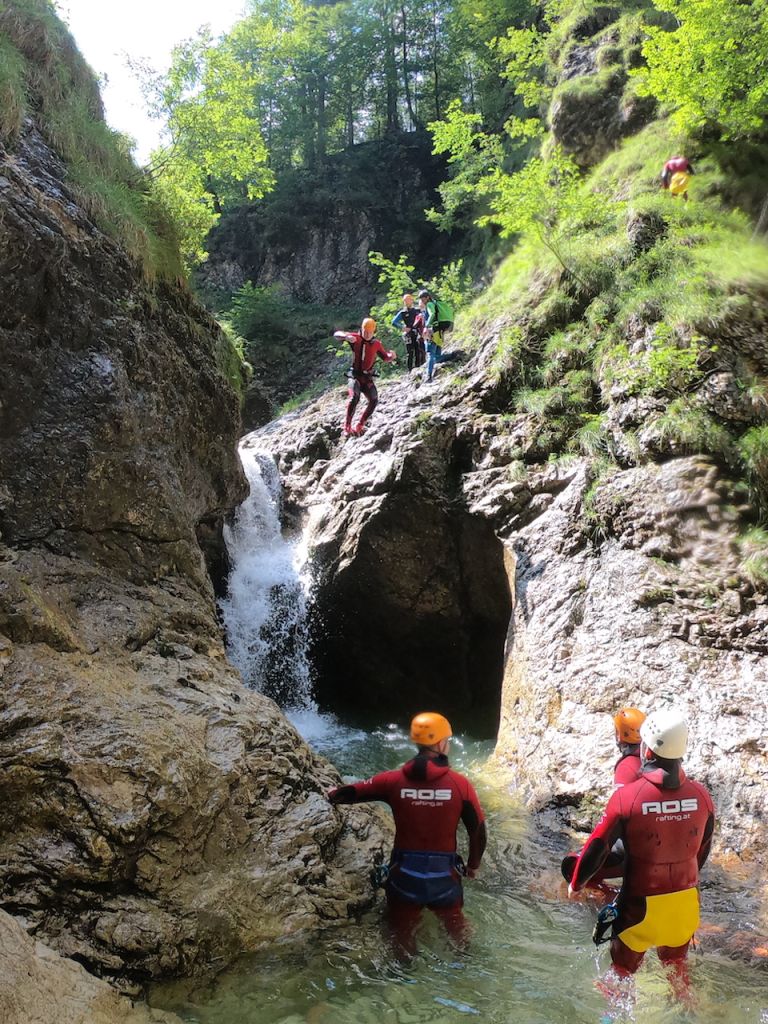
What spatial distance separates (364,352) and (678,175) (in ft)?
19.4

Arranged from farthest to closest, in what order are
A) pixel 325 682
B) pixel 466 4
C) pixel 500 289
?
pixel 466 4 → pixel 500 289 → pixel 325 682

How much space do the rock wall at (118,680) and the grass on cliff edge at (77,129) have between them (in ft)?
0.97

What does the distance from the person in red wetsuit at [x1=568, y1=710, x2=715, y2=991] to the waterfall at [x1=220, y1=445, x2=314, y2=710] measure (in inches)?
304

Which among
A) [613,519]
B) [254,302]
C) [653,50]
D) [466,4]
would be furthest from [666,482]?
[466,4]

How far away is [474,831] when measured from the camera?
4695mm

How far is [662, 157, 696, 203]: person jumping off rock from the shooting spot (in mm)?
10828

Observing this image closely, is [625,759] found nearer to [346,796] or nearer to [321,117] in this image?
[346,796]

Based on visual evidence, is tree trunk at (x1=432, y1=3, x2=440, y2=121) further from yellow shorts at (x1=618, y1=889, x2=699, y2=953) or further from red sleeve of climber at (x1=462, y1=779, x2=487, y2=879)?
yellow shorts at (x1=618, y1=889, x2=699, y2=953)

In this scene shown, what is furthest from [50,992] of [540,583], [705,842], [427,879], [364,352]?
[364,352]

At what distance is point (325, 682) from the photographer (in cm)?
1243

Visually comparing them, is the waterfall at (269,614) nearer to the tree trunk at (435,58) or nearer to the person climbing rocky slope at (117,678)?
the person climbing rocky slope at (117,678)

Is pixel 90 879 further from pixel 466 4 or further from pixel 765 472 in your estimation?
pixel 466 4

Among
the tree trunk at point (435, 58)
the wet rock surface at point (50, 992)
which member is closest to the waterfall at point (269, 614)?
the wet rock surface at point (50, 992)

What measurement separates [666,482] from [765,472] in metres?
1.06
